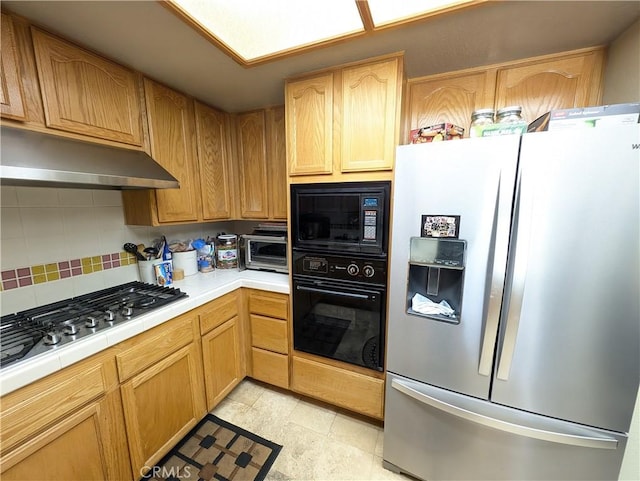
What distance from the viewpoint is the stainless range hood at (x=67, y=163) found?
87 cm

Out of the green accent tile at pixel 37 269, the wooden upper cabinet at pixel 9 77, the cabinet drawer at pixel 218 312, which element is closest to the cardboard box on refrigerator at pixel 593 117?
the cabinet drawer at pixel 218 312

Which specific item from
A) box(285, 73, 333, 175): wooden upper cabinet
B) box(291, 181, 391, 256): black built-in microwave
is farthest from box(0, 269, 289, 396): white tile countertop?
box(285, 73, 333, 175): wooden upper cabinet

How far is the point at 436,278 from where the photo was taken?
1.20m

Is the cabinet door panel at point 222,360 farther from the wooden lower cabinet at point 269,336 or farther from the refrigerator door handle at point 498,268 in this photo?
the refrigerator door handle at point 498,268

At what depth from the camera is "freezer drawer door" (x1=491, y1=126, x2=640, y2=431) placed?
2.67 feet

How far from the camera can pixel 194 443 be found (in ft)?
4.78

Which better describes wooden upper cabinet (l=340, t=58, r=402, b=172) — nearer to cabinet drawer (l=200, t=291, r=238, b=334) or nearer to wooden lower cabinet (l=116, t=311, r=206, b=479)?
cabinet drawer (l=200, t=291, r=238, b=334)

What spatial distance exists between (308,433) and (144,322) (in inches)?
46.3

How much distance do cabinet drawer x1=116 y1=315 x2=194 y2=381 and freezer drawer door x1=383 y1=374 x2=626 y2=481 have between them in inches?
45.0

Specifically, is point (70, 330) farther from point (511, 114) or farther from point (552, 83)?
point (552, 83)

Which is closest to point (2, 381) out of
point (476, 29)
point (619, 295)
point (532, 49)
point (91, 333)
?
point (91, 333)

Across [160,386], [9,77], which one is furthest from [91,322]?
[9,77]

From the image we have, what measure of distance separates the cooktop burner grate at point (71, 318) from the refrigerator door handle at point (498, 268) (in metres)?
1.53

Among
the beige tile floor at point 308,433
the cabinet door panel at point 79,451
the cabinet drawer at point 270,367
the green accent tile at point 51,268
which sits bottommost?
the beige tile floor at point 308,433
